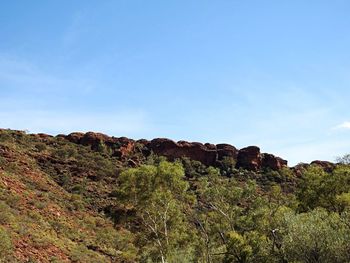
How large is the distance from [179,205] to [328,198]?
853cm

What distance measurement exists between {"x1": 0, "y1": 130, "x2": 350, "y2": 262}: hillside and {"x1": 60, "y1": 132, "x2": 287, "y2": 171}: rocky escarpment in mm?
15980

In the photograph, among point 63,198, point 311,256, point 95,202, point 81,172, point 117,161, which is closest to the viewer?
point 311,256

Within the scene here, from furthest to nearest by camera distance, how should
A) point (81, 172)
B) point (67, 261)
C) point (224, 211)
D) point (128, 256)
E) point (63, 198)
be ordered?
point (81, 172), point (63, 198), point (128, 256), point (67, 261), point (224, 211)

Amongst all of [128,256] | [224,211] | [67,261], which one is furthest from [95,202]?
[224,211]

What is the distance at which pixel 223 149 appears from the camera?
3182 inches

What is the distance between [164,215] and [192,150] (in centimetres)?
5581

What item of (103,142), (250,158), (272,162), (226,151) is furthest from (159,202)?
(272,162)

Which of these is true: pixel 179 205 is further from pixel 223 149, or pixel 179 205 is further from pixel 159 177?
pixel 223 149

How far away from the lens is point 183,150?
258ft

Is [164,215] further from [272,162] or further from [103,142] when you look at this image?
[272,162]

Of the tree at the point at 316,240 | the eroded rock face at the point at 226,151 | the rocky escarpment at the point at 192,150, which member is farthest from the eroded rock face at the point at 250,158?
the tree at the point at 316,240

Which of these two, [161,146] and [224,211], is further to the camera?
[161,146]

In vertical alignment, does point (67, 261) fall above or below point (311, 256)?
below

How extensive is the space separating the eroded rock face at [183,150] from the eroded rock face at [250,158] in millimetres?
4877
